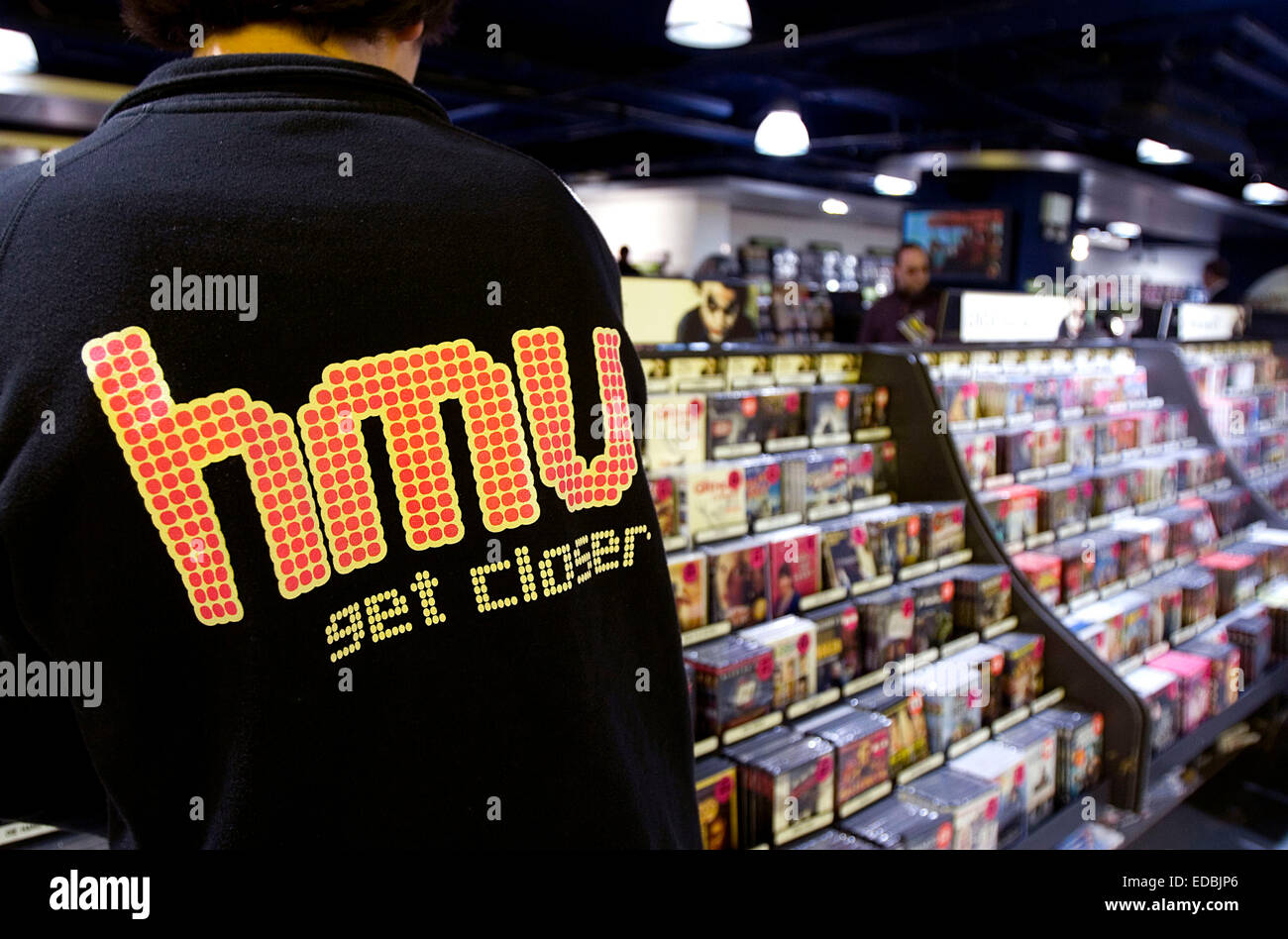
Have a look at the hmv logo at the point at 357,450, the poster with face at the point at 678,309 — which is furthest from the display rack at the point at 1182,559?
the hmv logo at the point at 357,450

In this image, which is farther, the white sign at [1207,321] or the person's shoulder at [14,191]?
the white sign at [1207,321]

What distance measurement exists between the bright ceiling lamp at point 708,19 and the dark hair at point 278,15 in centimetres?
390

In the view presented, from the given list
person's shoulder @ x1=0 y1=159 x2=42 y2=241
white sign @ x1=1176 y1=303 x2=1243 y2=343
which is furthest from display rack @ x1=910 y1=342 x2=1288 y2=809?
person's shoulder @ x1=0 y1=159 x2=42 y2=241

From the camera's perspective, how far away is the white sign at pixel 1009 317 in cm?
410

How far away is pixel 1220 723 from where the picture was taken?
147 inches

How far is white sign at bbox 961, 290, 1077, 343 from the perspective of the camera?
4.10 metres

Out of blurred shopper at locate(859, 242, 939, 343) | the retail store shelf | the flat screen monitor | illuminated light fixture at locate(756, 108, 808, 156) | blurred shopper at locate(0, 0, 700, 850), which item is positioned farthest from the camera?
the flat screen monitor

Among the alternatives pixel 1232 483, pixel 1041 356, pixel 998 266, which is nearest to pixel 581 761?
pixel 1041 356

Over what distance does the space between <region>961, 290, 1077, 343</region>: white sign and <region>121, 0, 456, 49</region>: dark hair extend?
3562 mm

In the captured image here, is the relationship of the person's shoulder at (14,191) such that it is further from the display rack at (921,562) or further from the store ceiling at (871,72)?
the store ceiling at (871,72)

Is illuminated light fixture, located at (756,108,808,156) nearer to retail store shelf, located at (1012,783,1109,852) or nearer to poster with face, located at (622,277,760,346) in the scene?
poster with face, located at (622,277,760,346)

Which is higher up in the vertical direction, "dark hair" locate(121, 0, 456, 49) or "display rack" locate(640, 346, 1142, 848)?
"dark hair" locate(121, 0, 456, 49)

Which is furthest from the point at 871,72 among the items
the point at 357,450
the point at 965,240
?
the point at 357,450
